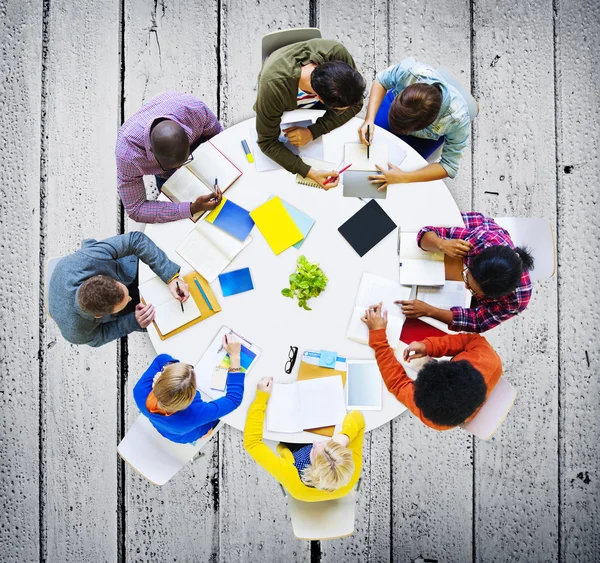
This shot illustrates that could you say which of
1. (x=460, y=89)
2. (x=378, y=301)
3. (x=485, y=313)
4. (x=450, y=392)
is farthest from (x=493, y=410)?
(x=460, y=89)

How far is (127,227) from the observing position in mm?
2721

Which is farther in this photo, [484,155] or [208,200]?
[484,155]

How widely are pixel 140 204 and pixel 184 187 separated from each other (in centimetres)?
22

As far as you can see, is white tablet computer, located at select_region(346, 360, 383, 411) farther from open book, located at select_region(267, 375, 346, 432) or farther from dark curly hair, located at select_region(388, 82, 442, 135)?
dark curly hair, located at select_region(388, 82, 442, 135)

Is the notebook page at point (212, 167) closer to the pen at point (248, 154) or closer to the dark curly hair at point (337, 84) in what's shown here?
the pen at point (248, 154)

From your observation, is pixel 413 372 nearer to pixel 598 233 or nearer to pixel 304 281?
pixel 304 281

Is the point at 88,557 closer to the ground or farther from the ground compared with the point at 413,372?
closer to the ground

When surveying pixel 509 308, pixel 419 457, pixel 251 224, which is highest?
pixel 251 224

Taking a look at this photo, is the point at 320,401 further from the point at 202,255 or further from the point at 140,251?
the point at 140,251

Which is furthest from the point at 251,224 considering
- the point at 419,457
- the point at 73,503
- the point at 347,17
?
the point at 73,503

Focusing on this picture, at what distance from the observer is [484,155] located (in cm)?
273

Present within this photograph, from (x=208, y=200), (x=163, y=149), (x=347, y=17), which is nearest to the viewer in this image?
(x=163, y=149)

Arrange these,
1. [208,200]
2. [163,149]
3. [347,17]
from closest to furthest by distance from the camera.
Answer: [163,149] → [208,200] → [347,17]

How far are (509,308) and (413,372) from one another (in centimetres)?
47
